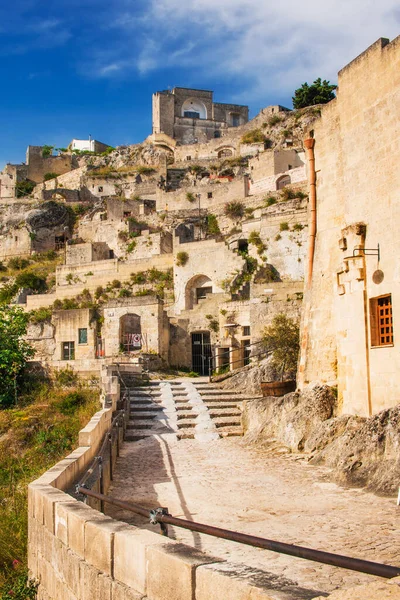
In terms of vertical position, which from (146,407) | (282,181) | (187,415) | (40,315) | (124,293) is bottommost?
(187,415)

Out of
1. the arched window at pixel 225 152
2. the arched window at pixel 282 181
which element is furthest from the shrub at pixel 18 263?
the arched window at pixel 225 152

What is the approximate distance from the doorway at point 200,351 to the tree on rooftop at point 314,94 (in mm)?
35919

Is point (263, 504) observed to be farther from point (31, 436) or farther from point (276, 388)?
point (31, 436)

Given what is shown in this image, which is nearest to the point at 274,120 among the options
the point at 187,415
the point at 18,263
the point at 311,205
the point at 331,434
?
the point at 18,263

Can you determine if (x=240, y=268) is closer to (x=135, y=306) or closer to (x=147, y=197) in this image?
(x=135, y=306)

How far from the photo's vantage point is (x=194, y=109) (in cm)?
7056

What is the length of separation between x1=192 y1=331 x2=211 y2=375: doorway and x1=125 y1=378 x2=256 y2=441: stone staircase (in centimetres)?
732

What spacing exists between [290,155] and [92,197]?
68.5 feet

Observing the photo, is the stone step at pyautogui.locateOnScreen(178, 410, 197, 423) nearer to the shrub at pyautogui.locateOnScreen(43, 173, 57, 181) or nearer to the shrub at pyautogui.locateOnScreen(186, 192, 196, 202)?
the shrub at pyautogui.locateOnScreen(186, 192, 196, 202)

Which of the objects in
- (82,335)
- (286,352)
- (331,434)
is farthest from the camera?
(82,335)

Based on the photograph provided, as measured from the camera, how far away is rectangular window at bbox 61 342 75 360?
27.9 m

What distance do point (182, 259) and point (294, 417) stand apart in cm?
2310

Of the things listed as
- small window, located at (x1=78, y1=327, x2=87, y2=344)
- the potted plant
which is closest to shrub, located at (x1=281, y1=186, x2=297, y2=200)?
small window, located at (x1=78, y1=327, x2=87, y2=344)

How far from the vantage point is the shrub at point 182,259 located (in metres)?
35.2
